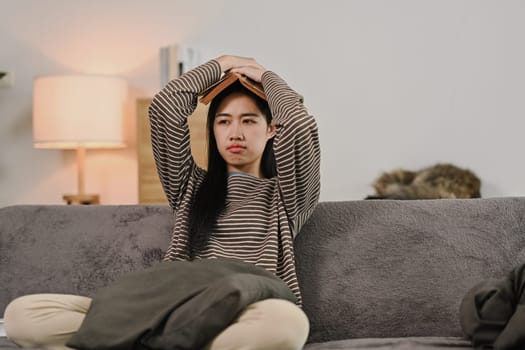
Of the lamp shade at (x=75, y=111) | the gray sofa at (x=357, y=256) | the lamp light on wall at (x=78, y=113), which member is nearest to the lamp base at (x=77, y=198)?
the lamp light on wall at (x=78, y=113)

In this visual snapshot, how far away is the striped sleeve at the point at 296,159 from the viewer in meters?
1.77

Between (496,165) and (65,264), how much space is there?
2495 millimetres

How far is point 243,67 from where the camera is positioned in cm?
197

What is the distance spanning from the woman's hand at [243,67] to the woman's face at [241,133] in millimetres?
55

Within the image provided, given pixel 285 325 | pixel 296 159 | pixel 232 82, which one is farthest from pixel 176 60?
pixel 285 325

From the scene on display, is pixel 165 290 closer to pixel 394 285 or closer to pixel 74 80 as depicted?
pixel 394 285

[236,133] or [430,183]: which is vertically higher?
[236,133]

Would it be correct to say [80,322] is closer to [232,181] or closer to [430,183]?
[232,181]

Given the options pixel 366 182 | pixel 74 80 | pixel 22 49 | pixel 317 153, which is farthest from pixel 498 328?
pixel 22 49

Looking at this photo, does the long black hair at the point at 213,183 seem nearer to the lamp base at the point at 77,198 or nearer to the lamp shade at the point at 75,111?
the lamp shade at the point at 75,111

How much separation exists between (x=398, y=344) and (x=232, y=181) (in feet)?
1.84

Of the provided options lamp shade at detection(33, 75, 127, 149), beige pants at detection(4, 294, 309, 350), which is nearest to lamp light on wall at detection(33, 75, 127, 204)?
lamp shade at detection(33, 75, 127, 149)

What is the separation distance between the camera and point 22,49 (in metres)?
4.23

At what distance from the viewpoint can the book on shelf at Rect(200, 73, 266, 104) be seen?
1950mm
